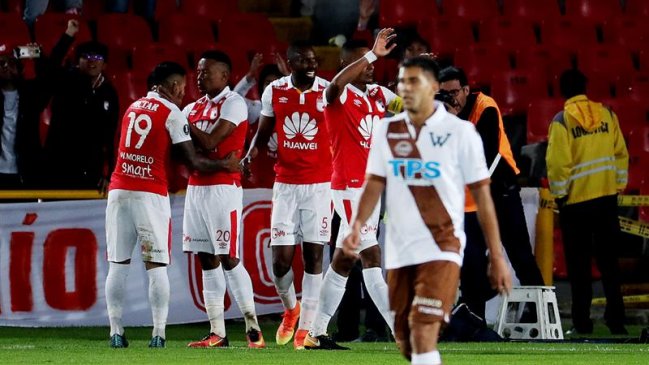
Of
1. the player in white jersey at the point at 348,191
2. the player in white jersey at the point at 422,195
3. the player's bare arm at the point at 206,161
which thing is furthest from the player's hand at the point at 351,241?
the player's bare arm at the point at 206,161

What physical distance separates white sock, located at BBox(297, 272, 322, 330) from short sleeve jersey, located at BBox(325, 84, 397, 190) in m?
0.77

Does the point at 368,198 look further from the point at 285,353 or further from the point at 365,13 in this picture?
the point at 365,13

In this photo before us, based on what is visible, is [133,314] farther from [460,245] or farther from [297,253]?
[460,245]

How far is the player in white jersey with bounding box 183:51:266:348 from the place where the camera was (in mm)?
10875

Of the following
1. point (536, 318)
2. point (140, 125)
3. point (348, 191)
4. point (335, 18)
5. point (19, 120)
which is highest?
point (335, 18)

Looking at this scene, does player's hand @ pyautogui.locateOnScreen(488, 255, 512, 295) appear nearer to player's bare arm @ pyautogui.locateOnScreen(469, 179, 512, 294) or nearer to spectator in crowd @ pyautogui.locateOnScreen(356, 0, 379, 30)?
player's bare arm @ pyautogui.locateOnScreen(469, 179, 512, 294)

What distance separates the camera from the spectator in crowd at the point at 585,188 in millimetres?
12930

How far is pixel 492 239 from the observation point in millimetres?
7043

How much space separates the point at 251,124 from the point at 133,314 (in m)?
2.14

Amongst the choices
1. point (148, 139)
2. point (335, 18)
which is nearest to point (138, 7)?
point (335, 18)

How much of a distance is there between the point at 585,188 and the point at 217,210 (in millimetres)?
3864

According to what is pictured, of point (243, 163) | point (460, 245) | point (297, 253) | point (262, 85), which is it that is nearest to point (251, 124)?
point (262, 85)

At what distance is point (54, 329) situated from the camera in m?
13.2

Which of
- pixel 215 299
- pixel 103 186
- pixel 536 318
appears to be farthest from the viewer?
pixel 103 186
